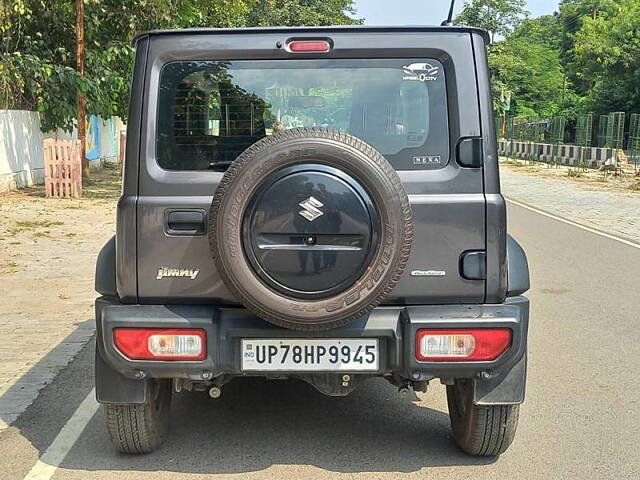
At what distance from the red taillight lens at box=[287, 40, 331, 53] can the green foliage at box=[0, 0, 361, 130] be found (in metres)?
14.9

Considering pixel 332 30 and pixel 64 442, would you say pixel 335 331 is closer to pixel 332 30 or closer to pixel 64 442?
pixel 332 30

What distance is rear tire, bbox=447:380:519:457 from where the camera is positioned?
3.89 m

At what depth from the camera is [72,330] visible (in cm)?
674

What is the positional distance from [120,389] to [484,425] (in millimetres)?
1698

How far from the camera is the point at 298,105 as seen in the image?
12.2 ft

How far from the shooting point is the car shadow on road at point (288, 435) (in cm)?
395

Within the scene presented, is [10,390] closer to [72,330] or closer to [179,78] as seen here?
[72,330]

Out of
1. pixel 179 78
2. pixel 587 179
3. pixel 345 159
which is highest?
pixel 179 78

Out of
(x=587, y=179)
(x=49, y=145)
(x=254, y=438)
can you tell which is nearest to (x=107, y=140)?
(x=49, y=145)

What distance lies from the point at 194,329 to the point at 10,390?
7.10ft

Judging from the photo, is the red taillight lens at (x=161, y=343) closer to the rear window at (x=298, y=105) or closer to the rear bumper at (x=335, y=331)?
→ the rear bumper at (x=335, y=331)

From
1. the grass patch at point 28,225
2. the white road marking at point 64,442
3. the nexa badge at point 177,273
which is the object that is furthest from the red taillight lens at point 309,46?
Result: the grass patch at point 28,225

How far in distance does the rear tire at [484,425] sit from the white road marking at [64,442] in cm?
195

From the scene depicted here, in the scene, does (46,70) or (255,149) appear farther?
(46,70)
